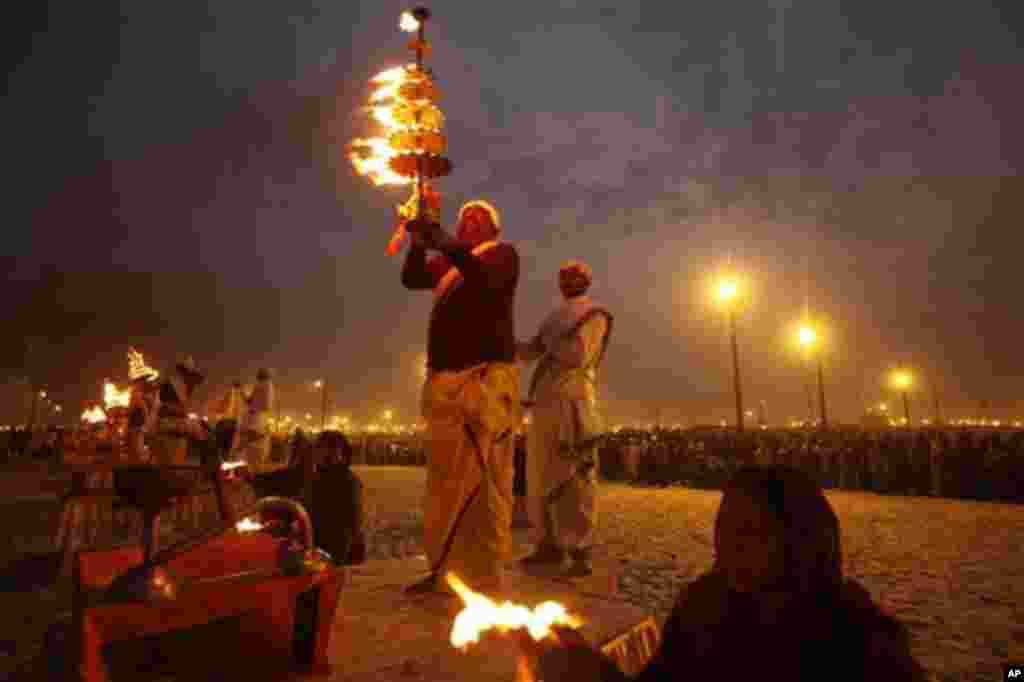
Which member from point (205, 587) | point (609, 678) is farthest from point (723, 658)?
point (205, 587)

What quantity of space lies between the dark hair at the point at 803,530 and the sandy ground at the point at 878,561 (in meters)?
3.73

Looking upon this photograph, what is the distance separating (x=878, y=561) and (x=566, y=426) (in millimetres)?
5782

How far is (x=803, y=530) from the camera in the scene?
138cm

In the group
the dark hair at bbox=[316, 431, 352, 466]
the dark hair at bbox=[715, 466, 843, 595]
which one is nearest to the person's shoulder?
the dark hair at bbox=[715, 466, 843, 595]

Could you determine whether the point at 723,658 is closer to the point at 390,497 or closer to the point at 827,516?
the point at 827,516

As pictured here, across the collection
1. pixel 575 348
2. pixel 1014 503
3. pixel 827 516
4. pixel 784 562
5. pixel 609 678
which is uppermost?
pixel 575 348

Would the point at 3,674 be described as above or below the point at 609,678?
below

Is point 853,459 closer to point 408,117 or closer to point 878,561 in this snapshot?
point 878,561

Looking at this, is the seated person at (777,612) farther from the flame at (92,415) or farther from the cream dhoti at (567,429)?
the flame at (92,415)

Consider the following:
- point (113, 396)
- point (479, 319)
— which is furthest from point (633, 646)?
point (113, 396)

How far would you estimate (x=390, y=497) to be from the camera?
16875mm

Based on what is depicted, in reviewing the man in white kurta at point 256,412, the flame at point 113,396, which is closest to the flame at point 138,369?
the flame at point 113,396

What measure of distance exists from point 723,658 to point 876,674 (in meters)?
0.32

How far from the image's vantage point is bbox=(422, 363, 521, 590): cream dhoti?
11.5 ft
